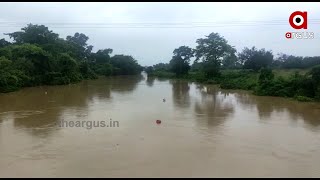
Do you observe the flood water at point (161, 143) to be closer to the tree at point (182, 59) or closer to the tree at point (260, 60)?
the tree at point (260, 60)

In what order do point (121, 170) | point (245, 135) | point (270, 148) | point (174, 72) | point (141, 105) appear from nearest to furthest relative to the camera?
point (121, 170) < point (270, 148) < point (245, 135) < point (141, 105) < point (174, 72)

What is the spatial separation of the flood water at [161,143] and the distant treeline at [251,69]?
16.4ft

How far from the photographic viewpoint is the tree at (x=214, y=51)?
36375 millimetres

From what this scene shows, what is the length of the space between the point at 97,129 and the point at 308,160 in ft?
22.0

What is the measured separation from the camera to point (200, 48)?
3772 centimetres

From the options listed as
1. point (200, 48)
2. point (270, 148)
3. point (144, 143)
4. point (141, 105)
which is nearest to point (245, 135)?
point (270, 148)

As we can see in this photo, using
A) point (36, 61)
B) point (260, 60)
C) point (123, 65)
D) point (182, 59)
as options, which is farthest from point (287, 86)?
point (123, 65)

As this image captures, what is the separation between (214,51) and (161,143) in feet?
90.6

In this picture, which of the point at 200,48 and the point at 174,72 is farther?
the point at 174,72

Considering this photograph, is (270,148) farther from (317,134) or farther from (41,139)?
(41,139)

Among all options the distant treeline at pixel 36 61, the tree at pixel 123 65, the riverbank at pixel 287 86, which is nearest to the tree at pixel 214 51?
the riverbank at pixel 287 86

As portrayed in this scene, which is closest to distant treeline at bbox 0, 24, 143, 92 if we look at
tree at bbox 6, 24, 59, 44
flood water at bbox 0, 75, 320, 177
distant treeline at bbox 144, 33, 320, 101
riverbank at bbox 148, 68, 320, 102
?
tree at bbox 6, 24, 59, 44

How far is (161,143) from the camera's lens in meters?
9.99

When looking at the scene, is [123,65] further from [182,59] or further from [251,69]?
[251,69]
